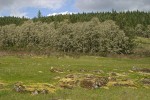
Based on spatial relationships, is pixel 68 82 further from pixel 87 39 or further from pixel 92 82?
pixel 87 39

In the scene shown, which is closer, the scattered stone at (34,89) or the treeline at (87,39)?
the scattered stone at (34,89)

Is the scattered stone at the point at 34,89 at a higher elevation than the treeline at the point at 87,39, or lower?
lower

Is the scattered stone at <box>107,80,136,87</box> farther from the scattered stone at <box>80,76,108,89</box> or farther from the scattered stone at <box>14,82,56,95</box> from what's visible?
the scattered stone at <box>14,82,56,95</box>

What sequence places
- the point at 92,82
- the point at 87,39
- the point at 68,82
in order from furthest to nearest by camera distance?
the point at 87,39 → the point at 68,82 → the point at 92,82

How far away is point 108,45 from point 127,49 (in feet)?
26.0

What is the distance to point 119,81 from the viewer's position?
4350cm

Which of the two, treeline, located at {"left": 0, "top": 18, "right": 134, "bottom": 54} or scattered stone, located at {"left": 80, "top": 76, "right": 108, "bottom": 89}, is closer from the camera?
scattered stone, located at {"left": 80, "top": 76, "right": 108, "bottom": 89}

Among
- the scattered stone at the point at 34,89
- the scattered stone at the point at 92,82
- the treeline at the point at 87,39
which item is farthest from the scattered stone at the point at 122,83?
the treeline at the point at 87,39

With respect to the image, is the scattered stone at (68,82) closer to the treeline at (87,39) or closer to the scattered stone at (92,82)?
the scattered stone at (92,82)

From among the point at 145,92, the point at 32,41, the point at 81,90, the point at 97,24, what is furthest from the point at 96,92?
the point at 32,41

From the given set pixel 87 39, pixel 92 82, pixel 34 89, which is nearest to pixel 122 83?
pixel 92 82

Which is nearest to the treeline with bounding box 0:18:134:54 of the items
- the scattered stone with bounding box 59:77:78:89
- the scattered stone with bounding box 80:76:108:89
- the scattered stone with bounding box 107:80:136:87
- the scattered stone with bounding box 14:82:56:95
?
the scattered stone with bounding box 107:80:136:87

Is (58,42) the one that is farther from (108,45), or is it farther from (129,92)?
(129,92)

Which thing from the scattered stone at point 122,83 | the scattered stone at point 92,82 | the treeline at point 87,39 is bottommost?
the scattered stone at point 122,83
